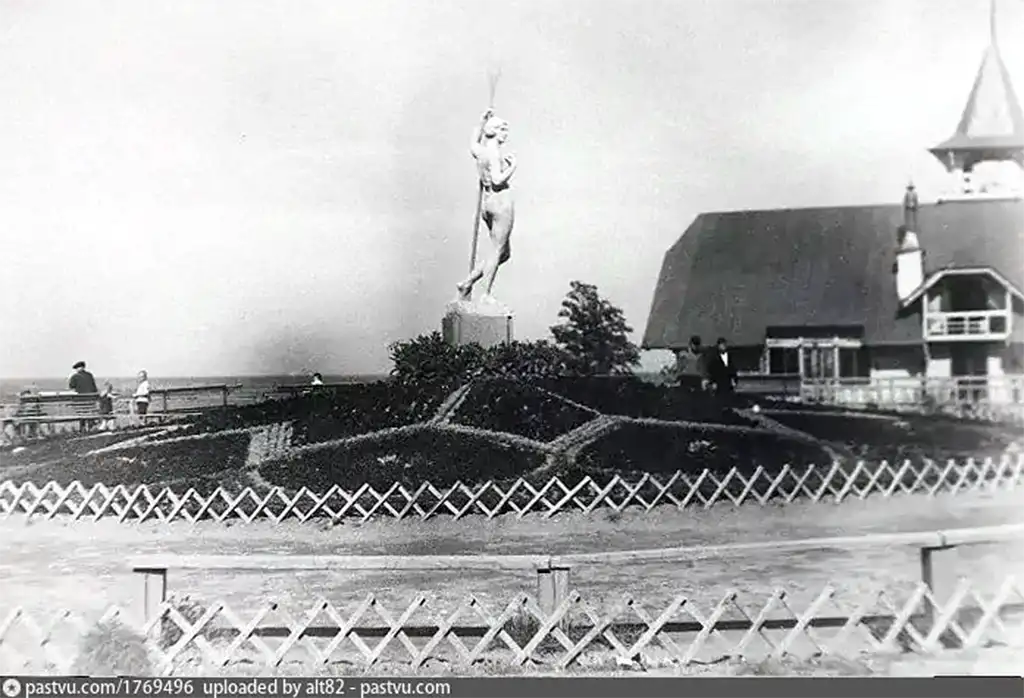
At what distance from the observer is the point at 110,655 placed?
12.5ft

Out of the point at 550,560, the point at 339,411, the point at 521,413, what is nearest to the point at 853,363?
the point at 521,413

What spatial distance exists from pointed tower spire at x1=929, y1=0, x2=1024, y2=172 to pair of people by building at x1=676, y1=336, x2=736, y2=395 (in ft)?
4.07

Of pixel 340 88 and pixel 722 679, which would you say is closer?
pixel 722 679

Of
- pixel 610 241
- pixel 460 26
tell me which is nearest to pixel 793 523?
pixel 610 241

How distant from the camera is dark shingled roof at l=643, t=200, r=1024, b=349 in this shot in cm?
412

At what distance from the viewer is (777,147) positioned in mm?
4234

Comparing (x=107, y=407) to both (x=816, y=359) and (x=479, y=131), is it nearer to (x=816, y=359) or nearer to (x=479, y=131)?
(x=479, y=131)

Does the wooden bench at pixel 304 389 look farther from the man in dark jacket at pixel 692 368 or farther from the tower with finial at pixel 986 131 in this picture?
the tower with finial at pixel 986 131

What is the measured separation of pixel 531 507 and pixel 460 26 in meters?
2.04

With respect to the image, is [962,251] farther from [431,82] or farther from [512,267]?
[431,82]

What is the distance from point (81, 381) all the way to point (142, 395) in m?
0.26

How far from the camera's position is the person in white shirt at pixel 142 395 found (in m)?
4.32

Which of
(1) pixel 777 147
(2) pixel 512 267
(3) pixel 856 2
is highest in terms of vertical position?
(3) pixel 856 2

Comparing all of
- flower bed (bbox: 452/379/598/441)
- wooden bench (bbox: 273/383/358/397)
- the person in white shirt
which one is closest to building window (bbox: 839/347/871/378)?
flower bed (bbox: 452/379/598/441)
